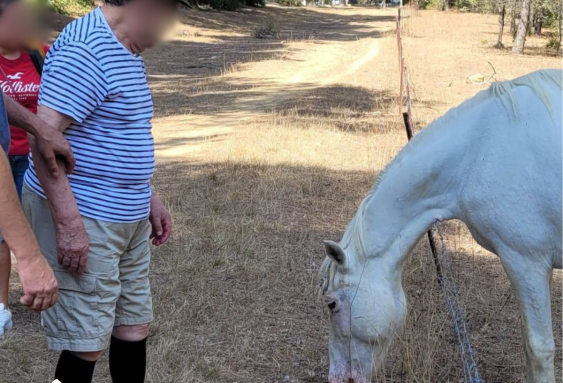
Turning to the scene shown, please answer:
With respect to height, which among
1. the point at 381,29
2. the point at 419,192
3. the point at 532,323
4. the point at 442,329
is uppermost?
the point at 419,192

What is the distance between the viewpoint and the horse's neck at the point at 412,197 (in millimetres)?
2984

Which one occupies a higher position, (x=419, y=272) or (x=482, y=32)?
(x=419, y=272)

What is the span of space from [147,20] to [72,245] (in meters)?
0.85

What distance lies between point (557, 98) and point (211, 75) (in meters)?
14.8

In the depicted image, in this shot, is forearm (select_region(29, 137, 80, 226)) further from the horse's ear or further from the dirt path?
the dirt path

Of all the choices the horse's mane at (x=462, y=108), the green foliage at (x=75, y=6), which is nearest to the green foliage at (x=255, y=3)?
the green foliage at (x=75, y=6)

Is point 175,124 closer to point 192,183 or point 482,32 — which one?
point 192,183

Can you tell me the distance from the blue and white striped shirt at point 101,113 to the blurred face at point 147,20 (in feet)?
0.23

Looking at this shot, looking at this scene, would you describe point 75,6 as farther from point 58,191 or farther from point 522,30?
point 58,191

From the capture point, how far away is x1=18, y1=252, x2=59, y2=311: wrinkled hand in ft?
6.28

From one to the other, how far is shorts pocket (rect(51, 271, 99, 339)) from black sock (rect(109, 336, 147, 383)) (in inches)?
13.5

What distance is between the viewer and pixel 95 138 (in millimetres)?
2391

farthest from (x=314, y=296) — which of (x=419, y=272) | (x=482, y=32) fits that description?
(x=482, y=32)

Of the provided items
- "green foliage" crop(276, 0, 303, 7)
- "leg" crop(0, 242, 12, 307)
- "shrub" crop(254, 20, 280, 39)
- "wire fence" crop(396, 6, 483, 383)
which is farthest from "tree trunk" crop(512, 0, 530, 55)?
"green foliage" crop(276, 0, 303, 7)
